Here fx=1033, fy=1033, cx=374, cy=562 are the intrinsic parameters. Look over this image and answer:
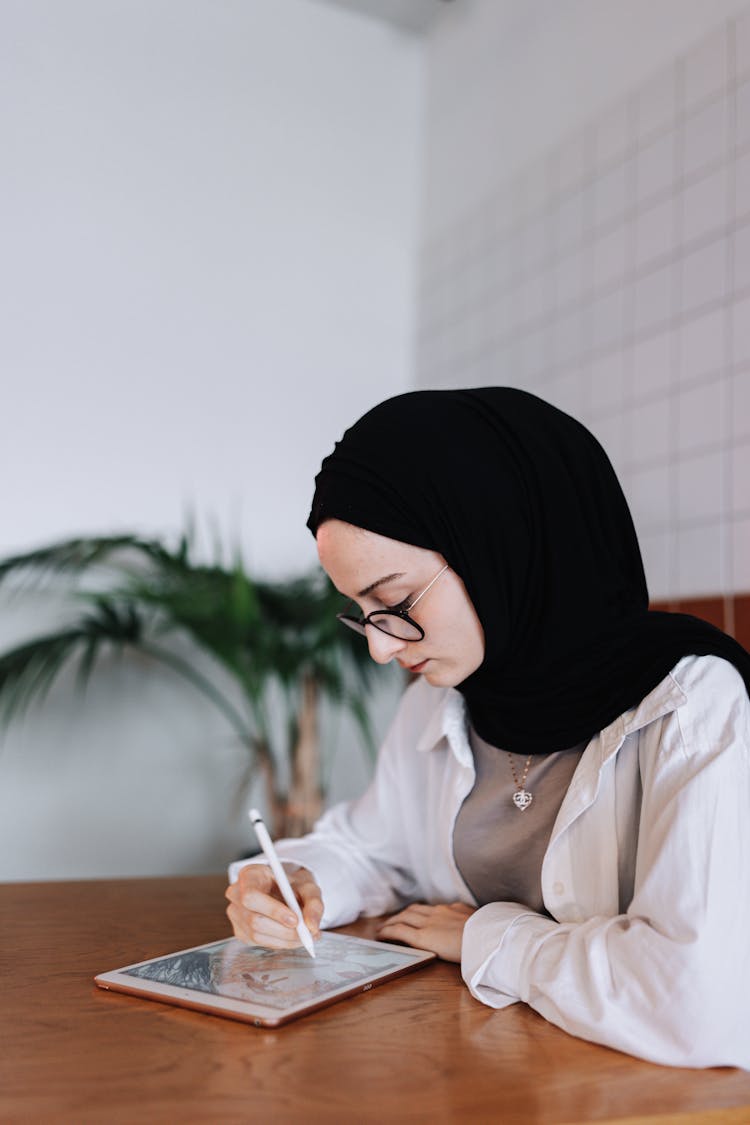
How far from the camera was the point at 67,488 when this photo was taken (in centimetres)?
293

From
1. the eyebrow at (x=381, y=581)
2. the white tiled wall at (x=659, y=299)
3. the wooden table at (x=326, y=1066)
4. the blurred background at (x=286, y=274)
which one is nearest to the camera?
the wooden table at (x=326, y=1066)

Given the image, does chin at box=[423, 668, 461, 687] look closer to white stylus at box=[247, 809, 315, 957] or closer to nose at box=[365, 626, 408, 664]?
nose at box=[365, 626, 408, 664]

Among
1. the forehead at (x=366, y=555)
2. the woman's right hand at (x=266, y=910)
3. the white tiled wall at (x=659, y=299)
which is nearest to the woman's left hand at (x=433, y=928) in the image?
the woman's right hand at (x=266, y=910)

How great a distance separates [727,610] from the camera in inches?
83.0

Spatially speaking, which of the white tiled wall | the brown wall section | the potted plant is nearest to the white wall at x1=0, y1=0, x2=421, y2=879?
the potted plant

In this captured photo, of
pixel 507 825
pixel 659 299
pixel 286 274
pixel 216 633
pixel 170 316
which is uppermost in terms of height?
pixel 286 274

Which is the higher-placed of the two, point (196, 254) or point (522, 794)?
point (196, 254)

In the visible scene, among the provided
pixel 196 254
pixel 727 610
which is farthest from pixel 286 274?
pixel 727 610

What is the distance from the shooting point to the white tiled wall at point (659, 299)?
216 centimetres

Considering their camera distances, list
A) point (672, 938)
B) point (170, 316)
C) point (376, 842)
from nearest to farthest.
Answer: point (672, 938)
point (376, 842)
point (170, 316)

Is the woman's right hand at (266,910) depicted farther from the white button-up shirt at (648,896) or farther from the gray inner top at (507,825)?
the gray inner top at (507,825)

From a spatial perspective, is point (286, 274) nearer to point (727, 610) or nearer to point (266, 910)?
point (727, 610)

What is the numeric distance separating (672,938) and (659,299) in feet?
5.68

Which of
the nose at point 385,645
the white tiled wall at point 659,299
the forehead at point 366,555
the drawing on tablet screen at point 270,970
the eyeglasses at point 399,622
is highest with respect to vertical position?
the white tiled wall at point 659,299
